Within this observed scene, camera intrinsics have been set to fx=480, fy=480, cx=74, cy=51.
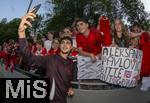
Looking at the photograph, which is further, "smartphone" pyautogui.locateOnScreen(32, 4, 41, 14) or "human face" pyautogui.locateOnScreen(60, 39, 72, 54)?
"human face" pyautogui.locateOnScreen(60, 39, 72, 54)

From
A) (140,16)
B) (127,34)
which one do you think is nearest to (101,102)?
(127,34)

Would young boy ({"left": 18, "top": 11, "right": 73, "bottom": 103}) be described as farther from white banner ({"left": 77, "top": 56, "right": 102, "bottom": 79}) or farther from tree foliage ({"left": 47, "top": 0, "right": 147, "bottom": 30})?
tree foliage ({"left": 47, "top": 0, "right": 147, "bottom": 30})

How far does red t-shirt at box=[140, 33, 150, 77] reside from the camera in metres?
8.48

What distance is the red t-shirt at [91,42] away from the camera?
338 inches

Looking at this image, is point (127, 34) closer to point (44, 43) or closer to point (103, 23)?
point (103, 23)

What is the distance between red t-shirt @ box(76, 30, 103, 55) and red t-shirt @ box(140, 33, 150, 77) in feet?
2.52

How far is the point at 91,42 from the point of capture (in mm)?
8609

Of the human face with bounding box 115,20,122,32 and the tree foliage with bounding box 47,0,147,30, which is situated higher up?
the tree foliage with bounding box 47,0,147,30

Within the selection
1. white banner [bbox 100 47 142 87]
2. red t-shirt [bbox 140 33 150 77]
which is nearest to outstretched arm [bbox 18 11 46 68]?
white banner [bbox 100 47 142 87]

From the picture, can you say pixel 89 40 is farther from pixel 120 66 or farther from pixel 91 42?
pixel 120 66

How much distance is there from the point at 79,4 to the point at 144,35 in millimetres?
80159

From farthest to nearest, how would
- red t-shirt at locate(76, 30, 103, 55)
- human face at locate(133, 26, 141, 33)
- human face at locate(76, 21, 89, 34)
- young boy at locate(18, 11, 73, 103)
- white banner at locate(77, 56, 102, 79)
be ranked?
human face at locate(133, 26, 141, 33)
red t-shirt at locate(76, 30, 103, 55)
human face at locate(76, 21, 89, 34)
white banner at locate(77, 56, 102, 79)
young boy at locate(18, 11, 73, 103)

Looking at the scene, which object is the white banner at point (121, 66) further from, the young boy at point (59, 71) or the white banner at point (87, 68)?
the young boy at point (59, 71)

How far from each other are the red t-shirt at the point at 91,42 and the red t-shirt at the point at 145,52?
77 centimetres
